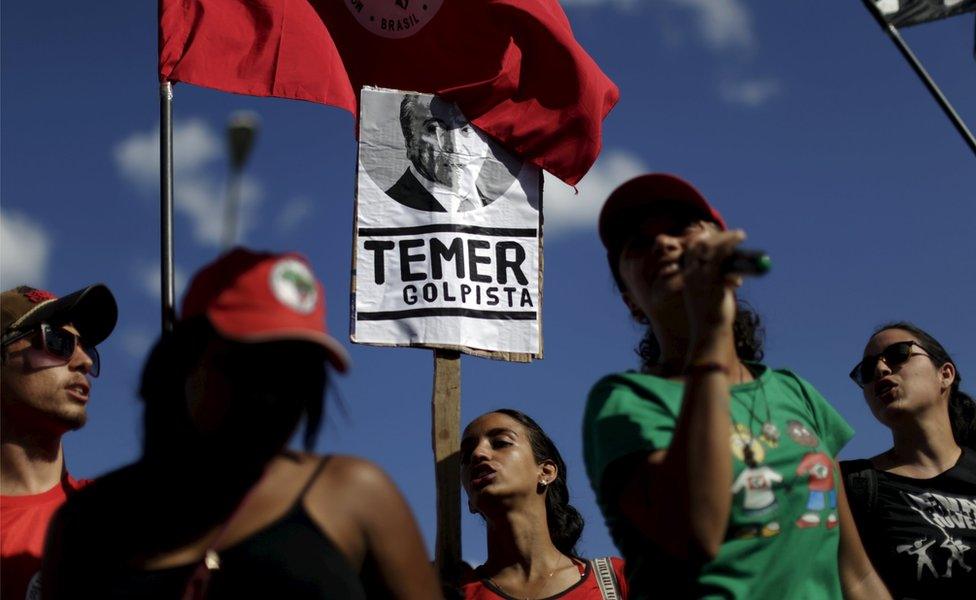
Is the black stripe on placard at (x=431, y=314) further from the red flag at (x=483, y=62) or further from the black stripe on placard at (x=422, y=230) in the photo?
the red flag at (x=483, y=62)

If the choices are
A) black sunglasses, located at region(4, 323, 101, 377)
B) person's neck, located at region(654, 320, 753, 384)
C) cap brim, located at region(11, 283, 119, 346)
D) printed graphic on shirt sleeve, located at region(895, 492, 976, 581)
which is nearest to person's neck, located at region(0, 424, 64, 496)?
black sunglasses, located at region(4, 323, 101, 377)

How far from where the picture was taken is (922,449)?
15.6 ft

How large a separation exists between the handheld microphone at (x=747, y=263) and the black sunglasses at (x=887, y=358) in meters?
2.88

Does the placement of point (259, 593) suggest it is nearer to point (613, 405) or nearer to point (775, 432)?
point (613, 405)

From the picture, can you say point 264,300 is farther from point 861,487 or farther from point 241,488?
point 861,487

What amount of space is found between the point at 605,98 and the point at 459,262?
1649mm

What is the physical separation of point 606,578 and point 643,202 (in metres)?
2.17

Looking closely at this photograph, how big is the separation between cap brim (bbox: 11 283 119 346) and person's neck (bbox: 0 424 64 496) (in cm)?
39

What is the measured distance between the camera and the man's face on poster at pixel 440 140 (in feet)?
20.9

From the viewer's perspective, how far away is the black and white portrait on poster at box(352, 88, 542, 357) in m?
5.98

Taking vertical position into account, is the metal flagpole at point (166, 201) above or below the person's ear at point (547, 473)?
above

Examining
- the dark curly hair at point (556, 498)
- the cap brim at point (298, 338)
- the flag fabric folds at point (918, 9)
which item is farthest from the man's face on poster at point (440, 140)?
the cap brim at point (298, 338)

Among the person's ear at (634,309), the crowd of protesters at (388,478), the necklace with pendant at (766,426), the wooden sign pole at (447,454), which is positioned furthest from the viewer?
the wooden sign pole at (447,454)

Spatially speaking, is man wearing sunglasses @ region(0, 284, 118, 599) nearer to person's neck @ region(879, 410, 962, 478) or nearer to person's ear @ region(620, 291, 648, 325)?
person's ear @ region(620, 291, 648, 325)
